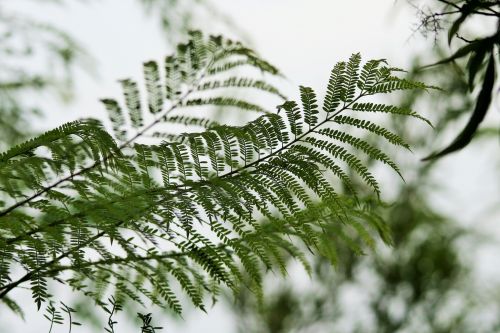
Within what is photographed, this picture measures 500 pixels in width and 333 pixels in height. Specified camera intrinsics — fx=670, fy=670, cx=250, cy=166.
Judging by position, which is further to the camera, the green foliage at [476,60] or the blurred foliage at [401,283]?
the blurred foliage at [401,283]

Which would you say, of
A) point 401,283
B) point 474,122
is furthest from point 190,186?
point 401,283

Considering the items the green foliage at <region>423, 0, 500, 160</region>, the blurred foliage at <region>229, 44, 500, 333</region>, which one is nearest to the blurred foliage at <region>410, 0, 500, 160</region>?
the green foliage at <region>423, 0, 500, 160</region>

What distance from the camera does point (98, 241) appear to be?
3.00ft

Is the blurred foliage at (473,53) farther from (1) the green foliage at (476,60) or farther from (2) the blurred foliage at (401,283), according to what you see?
(2) the blurred foliage at (401,283)

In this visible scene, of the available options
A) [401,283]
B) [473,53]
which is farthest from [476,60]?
[401,283]

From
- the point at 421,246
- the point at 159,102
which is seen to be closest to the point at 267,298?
the point at 421,246

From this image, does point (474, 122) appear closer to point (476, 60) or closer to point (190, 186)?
point (476, 60)

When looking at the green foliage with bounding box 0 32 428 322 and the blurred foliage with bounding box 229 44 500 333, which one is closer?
the green foliage with bounding box 0 32 428 322

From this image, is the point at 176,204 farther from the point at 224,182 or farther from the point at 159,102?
the point at 159,102

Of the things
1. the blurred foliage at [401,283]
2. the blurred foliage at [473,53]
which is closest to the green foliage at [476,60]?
the blurred foliage at [473,53]

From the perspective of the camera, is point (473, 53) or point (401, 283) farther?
point (401, 283)

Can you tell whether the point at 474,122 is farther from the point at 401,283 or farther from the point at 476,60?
the point at 401,283

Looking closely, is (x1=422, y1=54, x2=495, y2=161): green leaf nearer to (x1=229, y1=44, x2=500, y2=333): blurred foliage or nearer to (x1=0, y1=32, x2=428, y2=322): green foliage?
(x1=0, y1=32, x2=428, y2=322): green foliage

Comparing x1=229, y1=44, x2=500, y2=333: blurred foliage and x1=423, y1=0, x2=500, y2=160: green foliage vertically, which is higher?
x1=229, y1=44, x2=500, y2=333: blurred foliage
